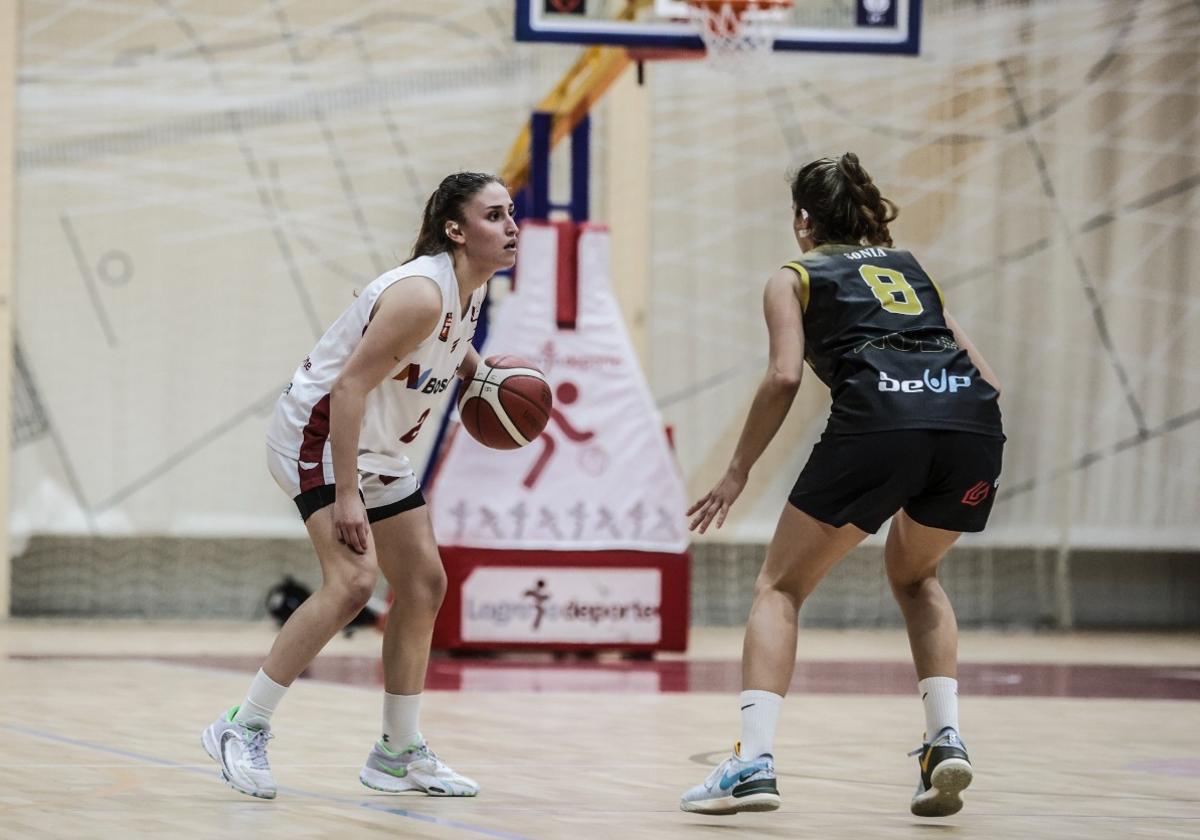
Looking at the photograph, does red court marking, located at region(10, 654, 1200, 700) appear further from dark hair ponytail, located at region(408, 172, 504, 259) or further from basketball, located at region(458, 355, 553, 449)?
dark hair ponytail, located at region(408, 172, 504, 259)

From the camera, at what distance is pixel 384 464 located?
4008 mm

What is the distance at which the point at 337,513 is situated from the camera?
380cm

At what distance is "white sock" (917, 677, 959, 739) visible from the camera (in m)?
3.79

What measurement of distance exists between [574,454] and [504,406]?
14.7 feet

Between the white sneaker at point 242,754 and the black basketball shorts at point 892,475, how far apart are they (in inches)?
52.0

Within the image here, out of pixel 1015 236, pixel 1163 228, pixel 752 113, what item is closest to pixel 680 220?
pixel 752 113

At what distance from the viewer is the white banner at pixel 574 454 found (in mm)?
8672

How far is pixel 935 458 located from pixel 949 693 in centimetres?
54

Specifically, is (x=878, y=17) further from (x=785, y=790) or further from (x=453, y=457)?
(x=785, y=790)

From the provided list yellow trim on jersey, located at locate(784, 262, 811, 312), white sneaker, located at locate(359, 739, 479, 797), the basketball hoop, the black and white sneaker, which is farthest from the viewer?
the basketball hoop

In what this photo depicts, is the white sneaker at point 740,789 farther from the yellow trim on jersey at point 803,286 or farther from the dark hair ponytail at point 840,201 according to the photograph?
the dark hair ponytail at point 840,201

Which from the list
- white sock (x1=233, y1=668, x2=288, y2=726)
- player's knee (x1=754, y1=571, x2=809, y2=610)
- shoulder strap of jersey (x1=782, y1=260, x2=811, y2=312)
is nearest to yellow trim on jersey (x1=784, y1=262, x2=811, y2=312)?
shoulder strap of jersey (x1=782, y1=260, x2=811, y2=312)

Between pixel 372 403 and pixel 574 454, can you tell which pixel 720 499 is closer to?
pixel 372 403

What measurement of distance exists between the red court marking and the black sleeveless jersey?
11.6ft
